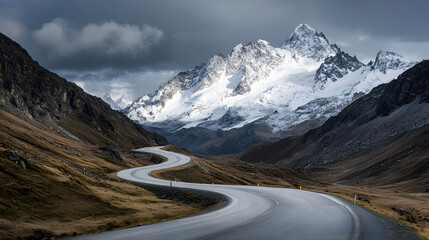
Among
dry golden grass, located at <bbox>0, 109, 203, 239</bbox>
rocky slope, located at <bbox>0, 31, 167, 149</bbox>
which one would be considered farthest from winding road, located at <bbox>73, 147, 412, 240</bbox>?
rocky slope, located at <bbox>0, 31, 167, 149</bbox>

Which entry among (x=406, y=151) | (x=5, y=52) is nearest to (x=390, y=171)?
(x=406, y=151)

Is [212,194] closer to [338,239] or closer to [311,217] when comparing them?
[311,217]

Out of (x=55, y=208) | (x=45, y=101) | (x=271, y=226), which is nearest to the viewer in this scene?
(x=271, y=226)

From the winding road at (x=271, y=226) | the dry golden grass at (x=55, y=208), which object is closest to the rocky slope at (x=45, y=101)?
the dry golden grass at (x=55, y=208)

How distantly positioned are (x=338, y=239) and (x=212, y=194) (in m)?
22.3

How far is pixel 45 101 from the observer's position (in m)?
162

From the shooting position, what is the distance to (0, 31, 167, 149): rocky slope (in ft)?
468

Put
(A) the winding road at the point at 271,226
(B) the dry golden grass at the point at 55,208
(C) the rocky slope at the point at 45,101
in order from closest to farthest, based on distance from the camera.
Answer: (A) the winding road at the point at 271,226, (B) the dry golden grass at the point at 55,208, (C) the rocky slope at the point at 45,101

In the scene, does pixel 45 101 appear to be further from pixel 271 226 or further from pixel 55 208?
pixel 271 226

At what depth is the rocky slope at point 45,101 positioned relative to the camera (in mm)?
142500

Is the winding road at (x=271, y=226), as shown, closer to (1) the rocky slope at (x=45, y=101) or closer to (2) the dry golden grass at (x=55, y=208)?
(2) the dry golden grass at (x=55, y=208)

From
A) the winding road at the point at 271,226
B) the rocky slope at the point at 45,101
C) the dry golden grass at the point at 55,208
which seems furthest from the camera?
the rocky slope at the point at 45,101

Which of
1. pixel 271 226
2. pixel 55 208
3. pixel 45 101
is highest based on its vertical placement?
pixel 45 101

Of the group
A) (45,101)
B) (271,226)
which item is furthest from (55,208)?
(45,101)
